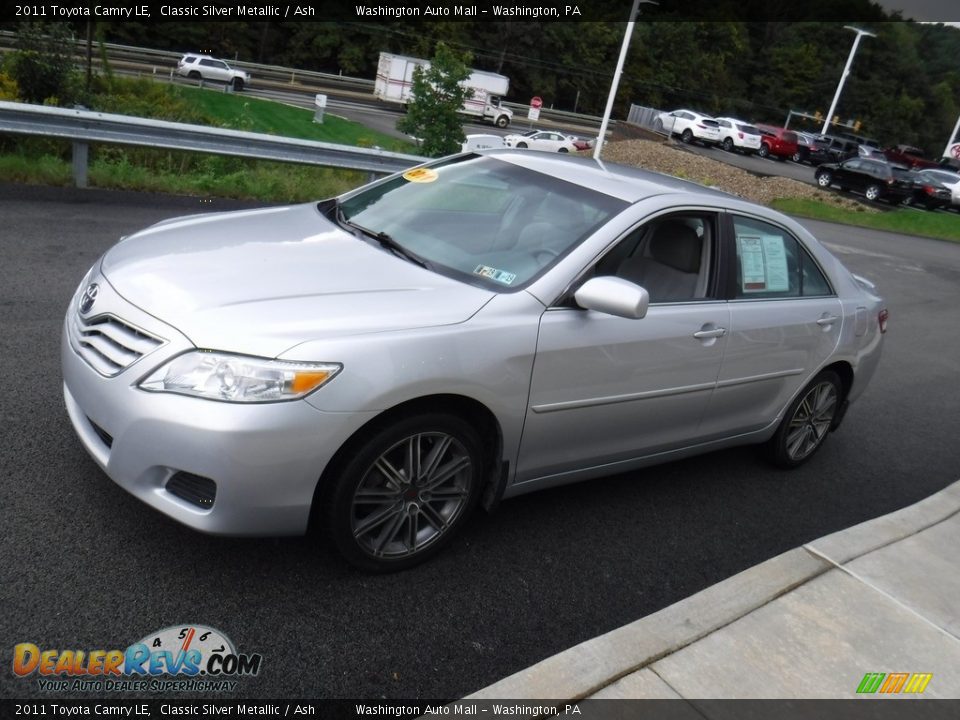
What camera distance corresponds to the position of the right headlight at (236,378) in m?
2.98

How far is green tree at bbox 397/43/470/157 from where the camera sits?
628 inches

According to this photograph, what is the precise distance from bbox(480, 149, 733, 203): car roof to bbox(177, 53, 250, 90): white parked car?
4637 centimetres

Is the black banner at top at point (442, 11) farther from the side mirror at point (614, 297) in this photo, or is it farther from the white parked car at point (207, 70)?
the side mirror at point (614, 297)

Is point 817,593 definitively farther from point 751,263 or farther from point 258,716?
point 258,716

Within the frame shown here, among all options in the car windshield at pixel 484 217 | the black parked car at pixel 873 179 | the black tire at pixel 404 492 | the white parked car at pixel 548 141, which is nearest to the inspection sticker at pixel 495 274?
the car windshield at pixel 484 217

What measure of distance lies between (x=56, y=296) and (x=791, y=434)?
197 inches

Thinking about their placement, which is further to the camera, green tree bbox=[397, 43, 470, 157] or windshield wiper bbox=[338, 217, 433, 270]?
green tree bbox=[397, 43, 470, 157]

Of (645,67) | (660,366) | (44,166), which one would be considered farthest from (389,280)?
(645,67)

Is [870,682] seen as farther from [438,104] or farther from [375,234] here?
[438,104]

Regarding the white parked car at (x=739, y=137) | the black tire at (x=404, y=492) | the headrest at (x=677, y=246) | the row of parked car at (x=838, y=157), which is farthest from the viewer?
the white parked car at (x=739, y=137)

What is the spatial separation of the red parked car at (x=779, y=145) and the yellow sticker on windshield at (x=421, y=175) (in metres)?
48.8

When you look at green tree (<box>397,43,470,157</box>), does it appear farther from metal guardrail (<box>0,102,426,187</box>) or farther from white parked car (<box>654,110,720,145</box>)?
white parked car (<box>654,110,720,145</box>)

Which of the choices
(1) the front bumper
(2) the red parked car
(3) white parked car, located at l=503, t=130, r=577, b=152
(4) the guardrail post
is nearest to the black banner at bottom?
(1) the front bumper

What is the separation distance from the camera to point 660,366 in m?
4.11
